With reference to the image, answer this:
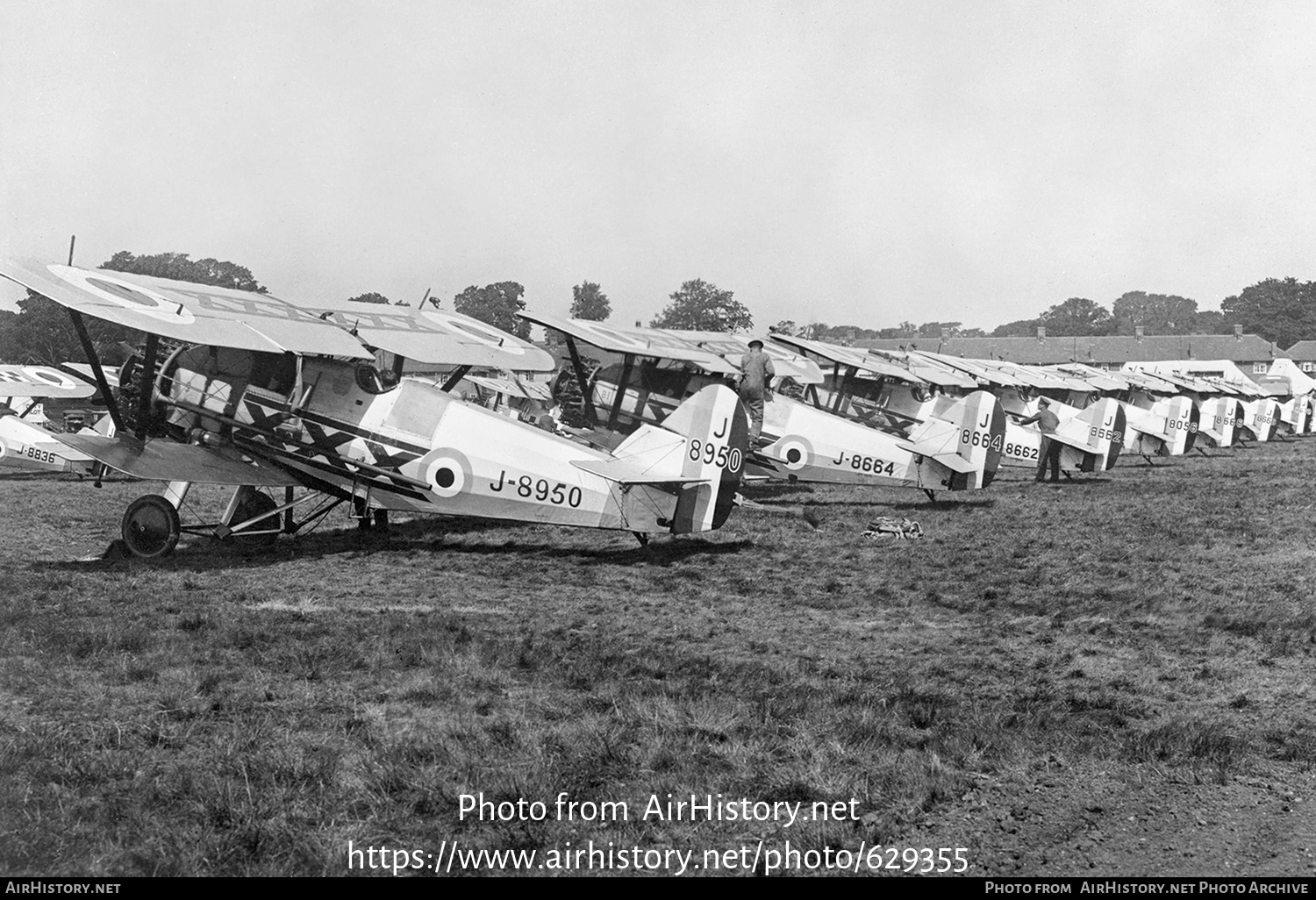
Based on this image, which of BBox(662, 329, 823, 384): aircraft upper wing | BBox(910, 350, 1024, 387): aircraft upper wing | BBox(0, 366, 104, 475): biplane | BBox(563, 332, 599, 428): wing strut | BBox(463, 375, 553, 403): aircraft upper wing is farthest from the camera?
BBox(910, 350, 1024, 387): aircraft upper wing

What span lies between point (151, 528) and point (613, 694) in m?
5.83

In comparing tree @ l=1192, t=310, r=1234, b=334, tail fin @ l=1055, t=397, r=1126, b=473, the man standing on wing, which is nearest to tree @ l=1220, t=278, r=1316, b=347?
tree @ l=1192, t=310, r=1234, b=334

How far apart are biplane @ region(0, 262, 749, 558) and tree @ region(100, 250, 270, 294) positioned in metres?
41.1

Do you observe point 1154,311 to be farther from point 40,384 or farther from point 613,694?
point 613,694

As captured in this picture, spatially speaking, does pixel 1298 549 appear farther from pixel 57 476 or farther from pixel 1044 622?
pixel 57 476

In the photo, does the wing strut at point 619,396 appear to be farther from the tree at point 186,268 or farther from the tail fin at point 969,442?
the tree at point 186,268

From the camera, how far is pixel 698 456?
9430 mm

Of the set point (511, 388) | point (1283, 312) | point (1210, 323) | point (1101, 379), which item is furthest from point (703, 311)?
point (1210, 323)

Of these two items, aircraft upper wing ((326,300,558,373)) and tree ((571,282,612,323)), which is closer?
aircraft upper wing ((326,300,558,373))

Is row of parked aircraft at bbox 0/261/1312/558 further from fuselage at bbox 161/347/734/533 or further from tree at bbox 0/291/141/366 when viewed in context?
tree at bbox 0/291/141/366

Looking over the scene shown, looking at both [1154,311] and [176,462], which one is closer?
[176,462]

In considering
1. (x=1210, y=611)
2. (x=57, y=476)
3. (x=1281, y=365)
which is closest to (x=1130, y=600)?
(x=1210, y=611)

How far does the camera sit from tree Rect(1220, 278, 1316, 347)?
10238 cm

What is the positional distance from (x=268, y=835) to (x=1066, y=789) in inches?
109
